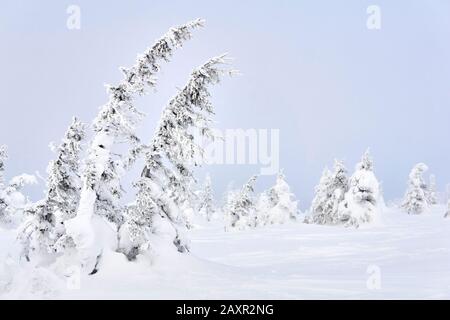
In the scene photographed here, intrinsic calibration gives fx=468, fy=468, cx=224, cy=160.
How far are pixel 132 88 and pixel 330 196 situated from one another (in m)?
42.2

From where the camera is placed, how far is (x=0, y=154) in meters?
37.5

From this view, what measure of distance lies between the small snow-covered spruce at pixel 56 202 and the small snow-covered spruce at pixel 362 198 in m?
33.9

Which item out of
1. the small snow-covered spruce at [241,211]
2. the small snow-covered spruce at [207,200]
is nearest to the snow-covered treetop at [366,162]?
the small snow-covered spruce at [241,211]

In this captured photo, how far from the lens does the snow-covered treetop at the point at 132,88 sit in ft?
48.5

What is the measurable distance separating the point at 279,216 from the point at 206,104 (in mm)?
45840

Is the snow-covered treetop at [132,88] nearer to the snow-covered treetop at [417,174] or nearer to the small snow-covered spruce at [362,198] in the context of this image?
the small snow-covered spruce at [362,198]

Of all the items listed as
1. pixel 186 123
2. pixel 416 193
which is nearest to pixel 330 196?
pixel 416 193

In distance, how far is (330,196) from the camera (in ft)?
176

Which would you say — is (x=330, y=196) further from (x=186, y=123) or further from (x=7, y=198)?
(x=186, y=123)

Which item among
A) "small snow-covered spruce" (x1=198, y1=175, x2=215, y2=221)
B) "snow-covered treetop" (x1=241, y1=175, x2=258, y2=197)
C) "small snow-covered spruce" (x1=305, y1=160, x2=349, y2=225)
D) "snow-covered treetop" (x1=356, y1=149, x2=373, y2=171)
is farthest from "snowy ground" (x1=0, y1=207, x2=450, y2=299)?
"small snow-covered spruce" (x1=198, y1=175, x2=215, y2=221)

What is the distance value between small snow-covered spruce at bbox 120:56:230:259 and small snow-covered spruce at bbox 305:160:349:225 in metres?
33.5

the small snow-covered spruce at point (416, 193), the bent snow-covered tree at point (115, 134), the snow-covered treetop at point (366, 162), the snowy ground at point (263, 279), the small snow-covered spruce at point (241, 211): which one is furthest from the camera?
the small snow-covered spruce at point (416, 193)
